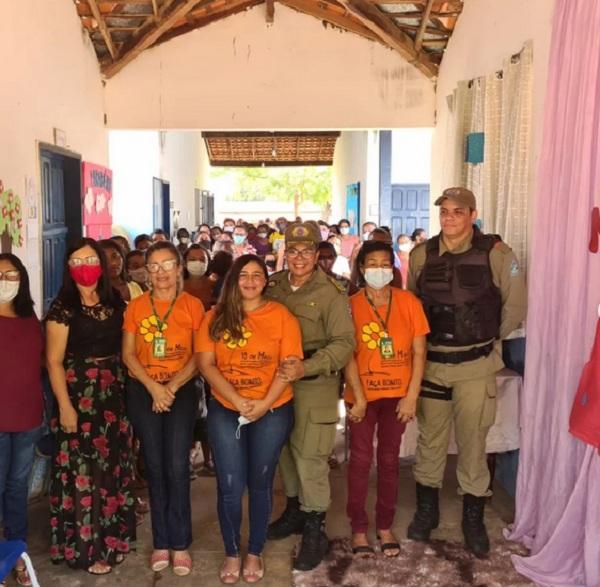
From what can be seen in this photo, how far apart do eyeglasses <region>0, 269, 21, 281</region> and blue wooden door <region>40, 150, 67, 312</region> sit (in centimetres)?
282

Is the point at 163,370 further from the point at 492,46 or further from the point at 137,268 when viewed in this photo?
the point at 492,46

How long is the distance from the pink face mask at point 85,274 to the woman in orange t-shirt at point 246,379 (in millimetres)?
506

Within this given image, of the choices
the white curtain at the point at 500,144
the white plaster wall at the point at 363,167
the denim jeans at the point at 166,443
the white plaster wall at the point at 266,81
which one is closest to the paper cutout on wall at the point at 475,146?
the white curtain at the point at 500,144

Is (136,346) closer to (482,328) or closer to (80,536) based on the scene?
(80,536)

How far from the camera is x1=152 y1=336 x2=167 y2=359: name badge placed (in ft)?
9.50

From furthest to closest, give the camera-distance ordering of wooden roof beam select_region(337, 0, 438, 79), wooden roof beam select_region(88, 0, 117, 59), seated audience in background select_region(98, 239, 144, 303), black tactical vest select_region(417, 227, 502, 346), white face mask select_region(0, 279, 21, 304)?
1. wooden roof beam select_region(337, 0, 438, 79)
2. wooden roof beam select_region(88, 0, 117, 59)
3. seated audience in background select_region(98, 239, 144, 303)
4. black tactical vest select_region(417, 227, 502, 346)
5. white face mask select_region(0, 279, 21, 304)

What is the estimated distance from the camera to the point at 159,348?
2895mm

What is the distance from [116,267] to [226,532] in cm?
163

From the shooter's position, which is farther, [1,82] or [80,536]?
[1,82]

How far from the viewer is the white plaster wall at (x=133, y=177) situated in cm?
890

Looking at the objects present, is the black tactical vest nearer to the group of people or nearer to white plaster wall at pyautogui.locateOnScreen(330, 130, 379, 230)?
the group of people

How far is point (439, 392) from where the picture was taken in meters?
3.31

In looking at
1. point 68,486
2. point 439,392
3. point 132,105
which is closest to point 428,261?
point 439,392

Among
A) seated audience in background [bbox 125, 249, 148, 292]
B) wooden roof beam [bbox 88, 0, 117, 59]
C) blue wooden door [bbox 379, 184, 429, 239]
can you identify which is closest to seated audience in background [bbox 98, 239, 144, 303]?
seated audience in background [bbox 125, 249, 148, 292]
